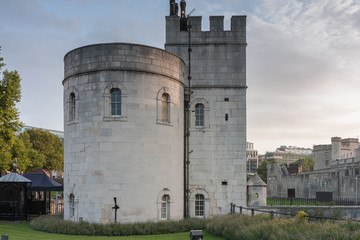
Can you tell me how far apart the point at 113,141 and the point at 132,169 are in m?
1.63

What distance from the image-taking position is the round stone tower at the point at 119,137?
18.3m

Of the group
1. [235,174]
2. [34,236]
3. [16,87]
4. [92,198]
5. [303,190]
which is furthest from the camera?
[303,190]

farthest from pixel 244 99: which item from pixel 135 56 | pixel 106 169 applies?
pixel 106 169

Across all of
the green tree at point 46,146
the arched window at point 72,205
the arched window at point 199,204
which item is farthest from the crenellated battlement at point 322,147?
the arched window at point 72,205

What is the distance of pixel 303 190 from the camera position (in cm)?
5331

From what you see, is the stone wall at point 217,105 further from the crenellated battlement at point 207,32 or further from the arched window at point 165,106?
the arched window at point 165,106

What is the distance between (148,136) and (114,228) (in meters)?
4.65

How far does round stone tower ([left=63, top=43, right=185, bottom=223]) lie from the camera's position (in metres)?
18.3

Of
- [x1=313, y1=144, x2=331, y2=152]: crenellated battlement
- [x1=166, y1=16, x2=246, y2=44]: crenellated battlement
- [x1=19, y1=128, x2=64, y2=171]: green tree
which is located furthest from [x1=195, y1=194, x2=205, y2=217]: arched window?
[x1=313, y1=144, x2=331, y2=152]: crenellated battlement

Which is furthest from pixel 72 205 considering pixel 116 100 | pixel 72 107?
pixel 116 100

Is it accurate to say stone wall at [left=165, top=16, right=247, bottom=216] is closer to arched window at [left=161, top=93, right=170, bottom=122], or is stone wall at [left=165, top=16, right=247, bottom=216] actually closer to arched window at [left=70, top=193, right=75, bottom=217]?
arched window at [left=161, top=93, right=170, bottom=122]

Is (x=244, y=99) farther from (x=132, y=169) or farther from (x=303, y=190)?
(x=303, y=190)

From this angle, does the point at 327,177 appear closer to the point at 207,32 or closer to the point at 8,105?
the point at 207,32

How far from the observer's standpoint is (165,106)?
20.2 metres
